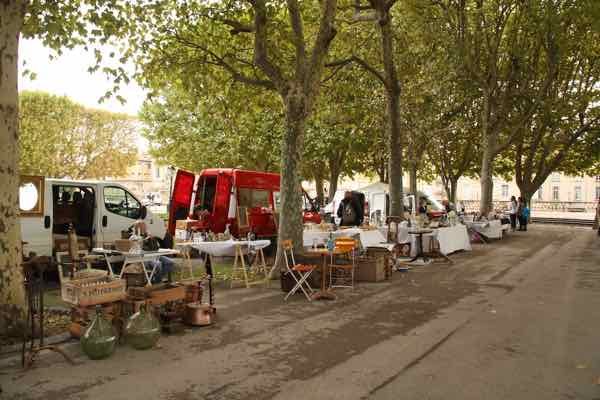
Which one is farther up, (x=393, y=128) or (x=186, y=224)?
(x=393, y=128)

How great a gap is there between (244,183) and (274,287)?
4.68 meters

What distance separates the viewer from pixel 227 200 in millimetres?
12930

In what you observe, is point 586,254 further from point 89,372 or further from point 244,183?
point 89,372

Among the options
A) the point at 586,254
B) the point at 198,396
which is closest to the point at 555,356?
the point at 198,396

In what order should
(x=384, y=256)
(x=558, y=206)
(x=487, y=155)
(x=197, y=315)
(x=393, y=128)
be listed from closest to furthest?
(x=197, y=315)
(x=384, y=256)
(x=393, y=128)
(x=487, y=155)
(x=558, y=206)

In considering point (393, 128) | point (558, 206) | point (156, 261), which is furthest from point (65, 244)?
point (558, 206)

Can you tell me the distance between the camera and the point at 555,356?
16.9 ft

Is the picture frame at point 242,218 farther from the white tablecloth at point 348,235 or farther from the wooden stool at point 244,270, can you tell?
the white tablecloth at point 348,235

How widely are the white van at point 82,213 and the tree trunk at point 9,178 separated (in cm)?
366

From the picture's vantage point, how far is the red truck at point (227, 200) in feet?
42.3

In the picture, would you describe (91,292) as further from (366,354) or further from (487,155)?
(487,155)

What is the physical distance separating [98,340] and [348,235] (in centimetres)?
693

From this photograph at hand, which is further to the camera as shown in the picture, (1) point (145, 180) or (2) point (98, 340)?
(1) point (145, 180)

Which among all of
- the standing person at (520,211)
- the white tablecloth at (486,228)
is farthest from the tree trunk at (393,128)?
the standing person at (520,211)
